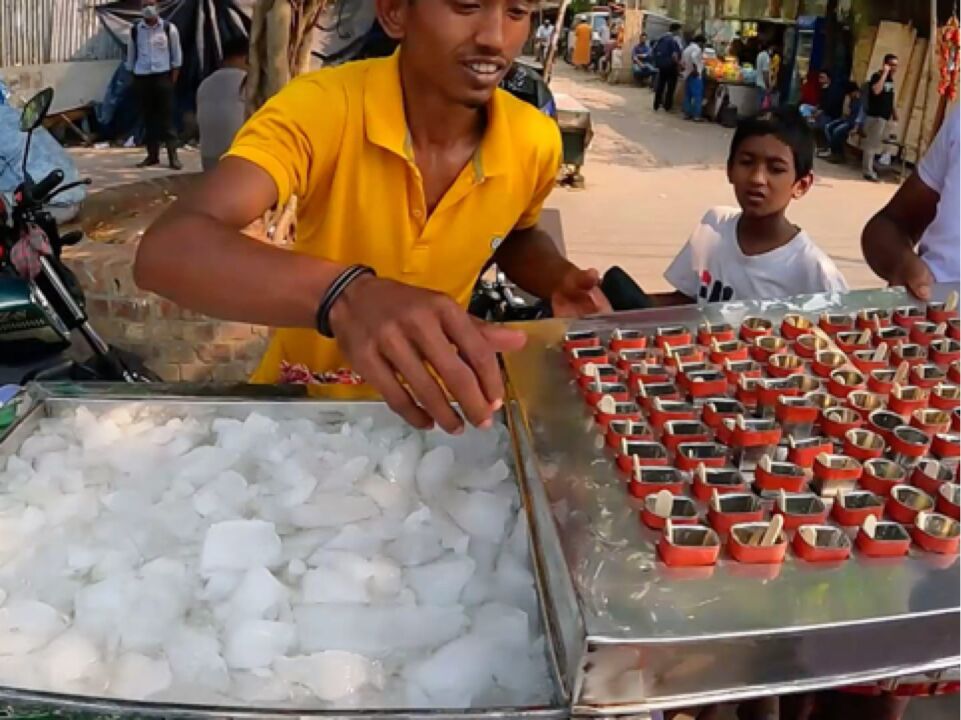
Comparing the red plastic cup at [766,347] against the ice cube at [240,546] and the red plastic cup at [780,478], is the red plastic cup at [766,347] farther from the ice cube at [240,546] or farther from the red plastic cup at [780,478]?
the ice cube at [240,546]

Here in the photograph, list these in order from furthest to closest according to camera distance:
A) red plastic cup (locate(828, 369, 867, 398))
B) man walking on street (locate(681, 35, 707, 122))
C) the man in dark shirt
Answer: man walking on street (locate(681, 35, 707, 122)), the man in dark shirt, red plastic cup (locate(828, 369, 867, 398))

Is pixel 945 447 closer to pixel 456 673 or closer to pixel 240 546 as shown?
pixel 456 673

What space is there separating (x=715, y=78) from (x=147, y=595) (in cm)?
1766

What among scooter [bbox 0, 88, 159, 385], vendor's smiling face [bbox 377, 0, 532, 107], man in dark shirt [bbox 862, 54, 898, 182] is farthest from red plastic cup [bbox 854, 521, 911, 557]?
man in dark shirt [bbox 862, 54, 898, 182]

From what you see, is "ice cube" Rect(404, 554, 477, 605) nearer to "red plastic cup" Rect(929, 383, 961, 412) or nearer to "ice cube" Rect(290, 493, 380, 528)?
"ice cube" Rect(290, 493, 380, 528)

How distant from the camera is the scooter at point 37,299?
10.5 ft

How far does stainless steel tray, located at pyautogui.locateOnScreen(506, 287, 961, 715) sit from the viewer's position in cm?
76

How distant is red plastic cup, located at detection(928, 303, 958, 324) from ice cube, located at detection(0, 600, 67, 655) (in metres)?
1.28

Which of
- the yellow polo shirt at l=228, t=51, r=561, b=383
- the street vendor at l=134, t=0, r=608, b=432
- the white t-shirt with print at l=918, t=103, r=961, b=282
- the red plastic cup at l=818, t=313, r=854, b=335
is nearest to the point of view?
the street vendor at l=134, t=0, r=608, b=432

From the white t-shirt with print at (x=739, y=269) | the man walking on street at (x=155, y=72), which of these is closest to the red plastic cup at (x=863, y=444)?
the white t-shirt with print at (x=739, y=269)

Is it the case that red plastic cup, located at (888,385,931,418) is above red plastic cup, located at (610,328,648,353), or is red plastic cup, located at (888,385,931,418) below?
above

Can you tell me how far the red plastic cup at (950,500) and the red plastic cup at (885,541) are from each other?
0.07m

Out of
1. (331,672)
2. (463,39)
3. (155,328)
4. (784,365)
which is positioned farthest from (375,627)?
(155,328)

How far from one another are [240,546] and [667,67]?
18628mm
